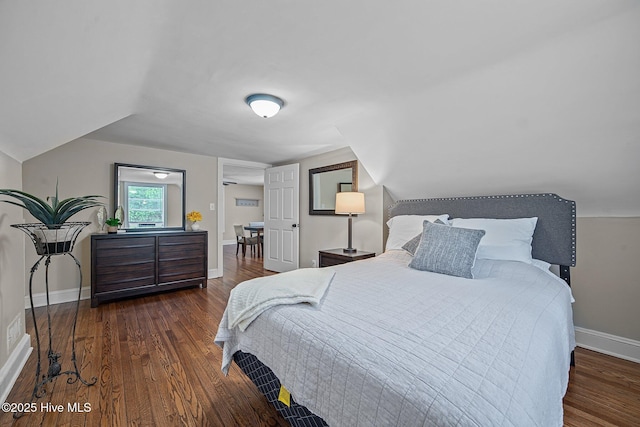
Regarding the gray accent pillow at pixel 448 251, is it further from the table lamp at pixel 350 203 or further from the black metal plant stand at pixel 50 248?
the black metal plant stand at pixel 50 248

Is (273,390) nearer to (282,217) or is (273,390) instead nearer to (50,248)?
(50,248)

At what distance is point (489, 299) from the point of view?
4.65 ft

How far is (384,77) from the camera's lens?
1.94m

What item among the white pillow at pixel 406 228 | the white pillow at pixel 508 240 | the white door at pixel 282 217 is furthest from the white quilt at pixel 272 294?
the white door at pixel 282 217

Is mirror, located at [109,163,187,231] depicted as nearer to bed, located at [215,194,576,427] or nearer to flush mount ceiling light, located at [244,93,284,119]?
flush mount ceiling light, located at [244,93,284,119]

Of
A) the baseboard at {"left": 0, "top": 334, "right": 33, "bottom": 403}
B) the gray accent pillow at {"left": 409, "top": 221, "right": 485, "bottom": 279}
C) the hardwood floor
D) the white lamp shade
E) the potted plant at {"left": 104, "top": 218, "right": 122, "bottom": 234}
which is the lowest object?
the hardwood floor

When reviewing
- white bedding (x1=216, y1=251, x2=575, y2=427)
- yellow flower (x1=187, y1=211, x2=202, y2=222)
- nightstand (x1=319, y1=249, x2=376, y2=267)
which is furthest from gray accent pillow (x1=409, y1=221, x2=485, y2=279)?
yellow flower (x1=187, y1=211, x2=202, y2=222)

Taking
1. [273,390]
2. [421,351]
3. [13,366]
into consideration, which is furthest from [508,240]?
[13,366]

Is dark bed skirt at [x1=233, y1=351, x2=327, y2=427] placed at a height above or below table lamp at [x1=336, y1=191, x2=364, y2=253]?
below

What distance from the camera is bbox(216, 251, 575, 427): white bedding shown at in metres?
0.75

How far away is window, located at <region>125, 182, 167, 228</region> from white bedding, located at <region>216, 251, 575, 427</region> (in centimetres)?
305

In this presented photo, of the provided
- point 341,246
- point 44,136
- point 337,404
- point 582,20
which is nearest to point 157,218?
point 44,136

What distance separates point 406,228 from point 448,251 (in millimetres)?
891

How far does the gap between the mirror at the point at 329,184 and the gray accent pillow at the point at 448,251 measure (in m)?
1.74
